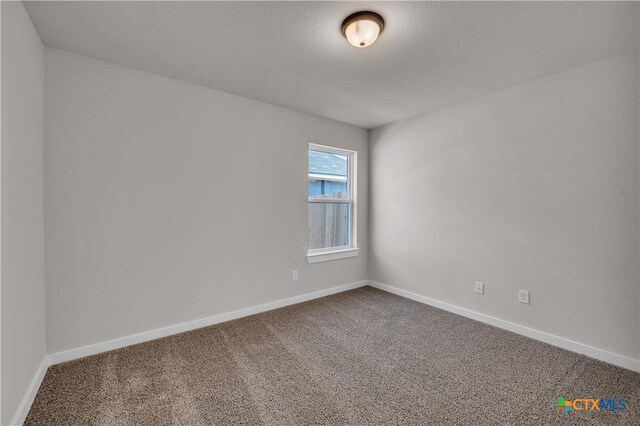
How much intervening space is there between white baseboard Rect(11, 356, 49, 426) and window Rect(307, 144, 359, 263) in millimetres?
2445

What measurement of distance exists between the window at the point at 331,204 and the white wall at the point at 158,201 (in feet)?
0.87

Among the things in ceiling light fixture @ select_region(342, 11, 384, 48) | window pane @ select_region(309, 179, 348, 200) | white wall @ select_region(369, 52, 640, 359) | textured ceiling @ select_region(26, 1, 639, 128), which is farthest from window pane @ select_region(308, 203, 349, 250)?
ceiling light fixture @ select_region(342, 11, 384, 48)

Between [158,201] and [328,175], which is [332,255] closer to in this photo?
[328,175]

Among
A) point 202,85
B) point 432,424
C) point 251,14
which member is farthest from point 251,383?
point 202,85

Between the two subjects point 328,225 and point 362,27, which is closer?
point 362,27

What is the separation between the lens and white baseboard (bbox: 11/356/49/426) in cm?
153

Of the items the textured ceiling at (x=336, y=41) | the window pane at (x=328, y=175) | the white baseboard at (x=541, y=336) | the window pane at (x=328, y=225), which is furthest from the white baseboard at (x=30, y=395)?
the white baseboard at (x=541, y=336)

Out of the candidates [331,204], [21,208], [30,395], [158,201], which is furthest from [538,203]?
[30,395]

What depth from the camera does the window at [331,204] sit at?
3.75 metres

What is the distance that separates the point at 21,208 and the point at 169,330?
149cm

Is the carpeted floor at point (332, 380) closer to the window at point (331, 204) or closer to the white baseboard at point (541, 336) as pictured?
the white baseboard at point (541, 336)

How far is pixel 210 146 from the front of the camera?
9.22 feet

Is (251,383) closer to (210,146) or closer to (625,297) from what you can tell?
(210,146)

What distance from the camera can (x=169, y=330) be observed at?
8.58ft
